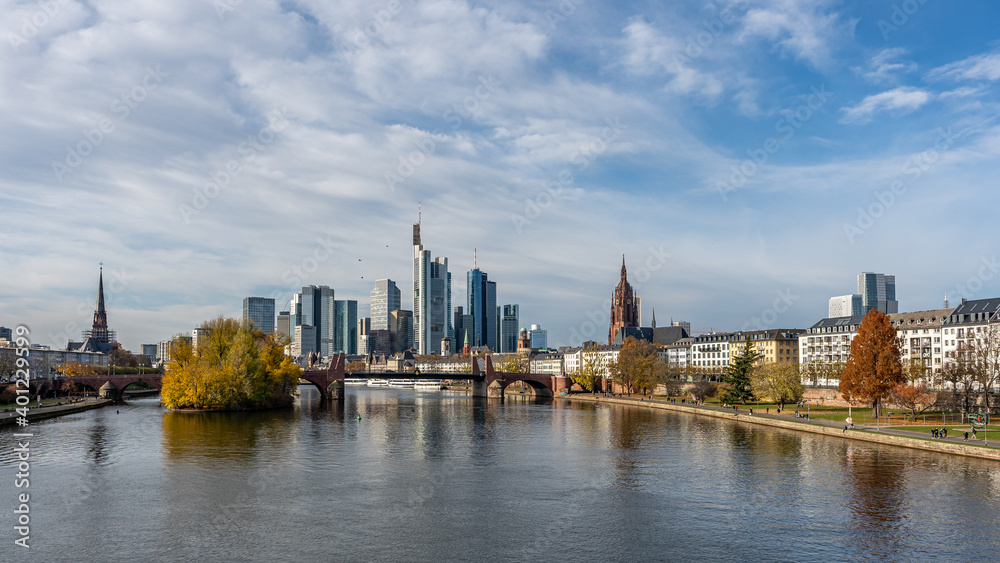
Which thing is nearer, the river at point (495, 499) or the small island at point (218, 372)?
the river at point (495, 499)

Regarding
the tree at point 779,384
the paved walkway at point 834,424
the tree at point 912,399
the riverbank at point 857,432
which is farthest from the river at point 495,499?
the tree at point 779,384

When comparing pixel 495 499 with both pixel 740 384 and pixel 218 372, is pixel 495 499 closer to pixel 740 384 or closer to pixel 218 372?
pixel 218 372

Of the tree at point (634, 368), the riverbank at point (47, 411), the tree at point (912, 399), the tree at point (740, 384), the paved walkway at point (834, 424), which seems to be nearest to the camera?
the paved walkway at point (834, 424)

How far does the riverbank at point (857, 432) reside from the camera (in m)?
63.3

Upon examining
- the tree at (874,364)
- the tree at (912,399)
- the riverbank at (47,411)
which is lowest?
the riverbank at (47,411)

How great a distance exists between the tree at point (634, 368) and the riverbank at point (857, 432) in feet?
98.7

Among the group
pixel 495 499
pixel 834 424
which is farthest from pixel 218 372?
pixel 834 424

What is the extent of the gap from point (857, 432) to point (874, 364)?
15086mm

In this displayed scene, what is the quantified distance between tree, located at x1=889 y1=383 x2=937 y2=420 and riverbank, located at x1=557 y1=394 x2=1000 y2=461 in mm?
8732

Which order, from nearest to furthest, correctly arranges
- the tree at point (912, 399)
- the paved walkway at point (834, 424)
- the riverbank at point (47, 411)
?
the paved walkway at point (834, 424)
the tree at point (912, 399)
the riverbank at point (47, 411)

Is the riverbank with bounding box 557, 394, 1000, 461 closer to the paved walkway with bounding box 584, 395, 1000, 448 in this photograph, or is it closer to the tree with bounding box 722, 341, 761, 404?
the paved walkway with bounding box 584, 395, 1000, 448

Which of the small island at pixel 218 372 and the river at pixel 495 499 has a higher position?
the small island at pixel 218 372

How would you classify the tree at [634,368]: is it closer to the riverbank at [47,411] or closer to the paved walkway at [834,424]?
the paved walkway at [834,424]

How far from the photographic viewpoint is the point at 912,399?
85.8 m
